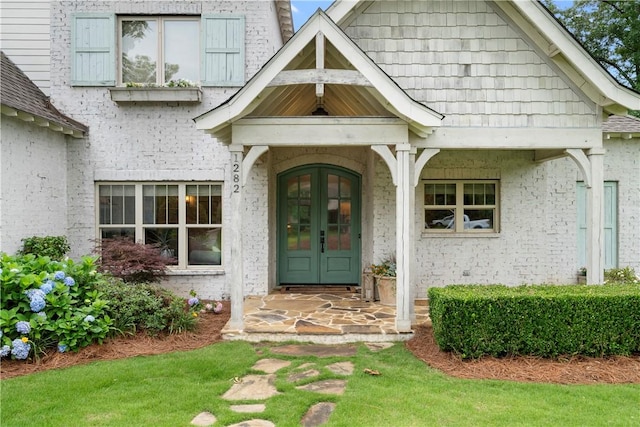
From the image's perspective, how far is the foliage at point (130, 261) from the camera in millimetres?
7168

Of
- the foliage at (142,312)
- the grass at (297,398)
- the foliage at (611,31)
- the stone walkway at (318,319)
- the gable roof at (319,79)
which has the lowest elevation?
the grass at (297,398)

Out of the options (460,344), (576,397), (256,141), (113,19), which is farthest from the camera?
(113,19)

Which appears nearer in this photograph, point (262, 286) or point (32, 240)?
point (32, 240)

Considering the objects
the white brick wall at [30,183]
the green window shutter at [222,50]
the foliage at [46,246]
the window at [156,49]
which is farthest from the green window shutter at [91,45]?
the foliage at [46,246]

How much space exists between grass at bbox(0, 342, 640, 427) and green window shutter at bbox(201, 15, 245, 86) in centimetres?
533

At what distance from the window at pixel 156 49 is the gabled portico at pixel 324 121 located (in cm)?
245

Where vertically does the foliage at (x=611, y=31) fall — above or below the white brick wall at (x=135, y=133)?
above

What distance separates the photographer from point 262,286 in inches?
316

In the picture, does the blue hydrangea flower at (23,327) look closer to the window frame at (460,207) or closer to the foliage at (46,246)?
the foliage at (46,246)

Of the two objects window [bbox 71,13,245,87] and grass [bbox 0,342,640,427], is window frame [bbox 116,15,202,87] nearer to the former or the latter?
window [bbox 71,13,245,87]

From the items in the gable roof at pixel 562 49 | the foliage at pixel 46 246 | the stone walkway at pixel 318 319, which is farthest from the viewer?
the foliage at pixel 46 246

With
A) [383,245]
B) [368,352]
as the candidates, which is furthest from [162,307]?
[383,245]

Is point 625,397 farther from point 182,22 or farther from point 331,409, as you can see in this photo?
point 182,22

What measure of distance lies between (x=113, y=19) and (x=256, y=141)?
4592mm
